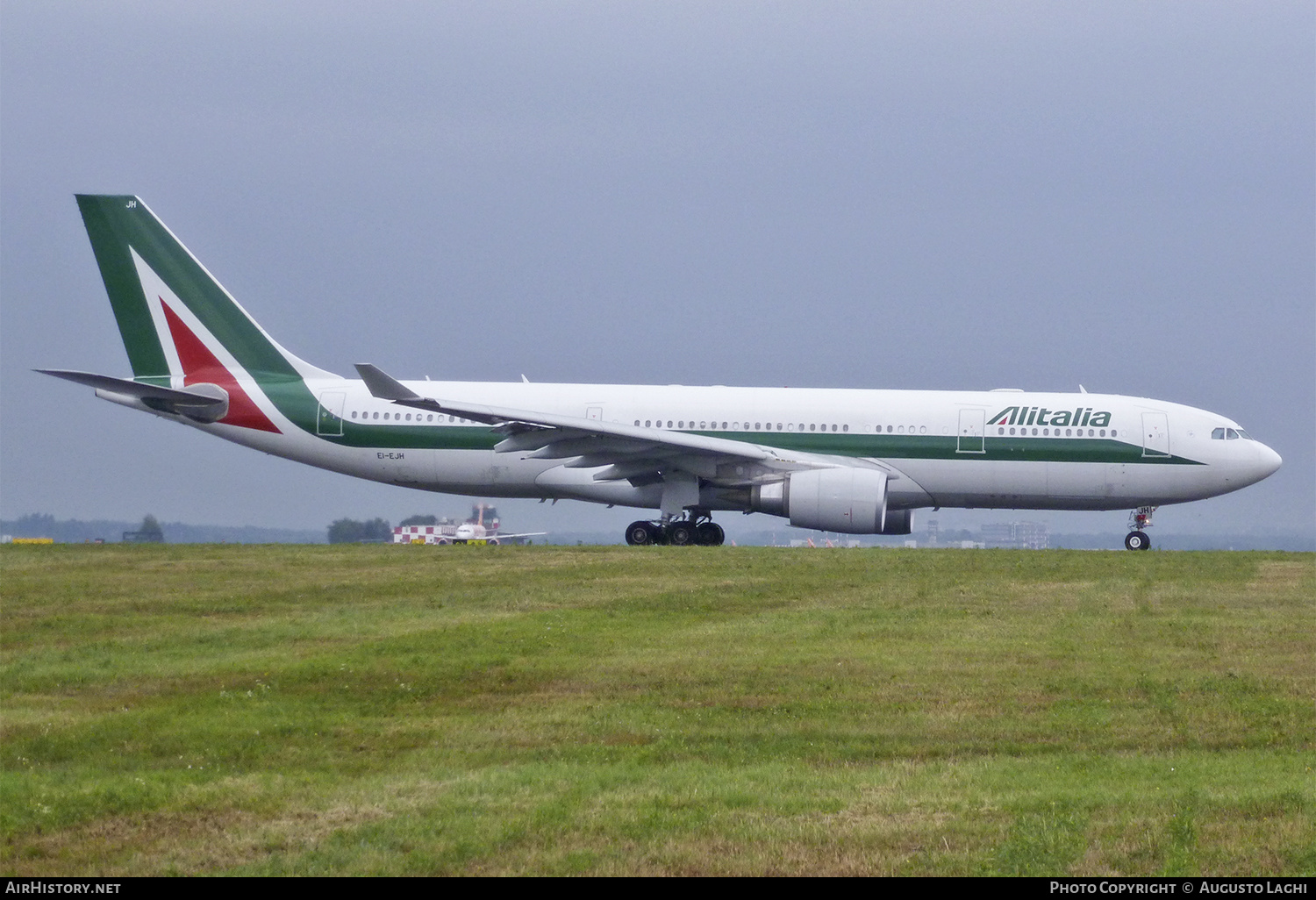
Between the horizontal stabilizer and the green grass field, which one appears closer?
the green grass field

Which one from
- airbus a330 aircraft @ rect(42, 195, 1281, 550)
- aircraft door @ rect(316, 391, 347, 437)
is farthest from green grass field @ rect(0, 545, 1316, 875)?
aircraft door @ rect(316, 391, 347, 437)

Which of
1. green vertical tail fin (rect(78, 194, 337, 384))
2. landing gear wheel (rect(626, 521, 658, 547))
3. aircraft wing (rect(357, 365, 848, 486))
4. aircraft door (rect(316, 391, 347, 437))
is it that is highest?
green vertical tail fin (rect(78, 194, 337, 384))

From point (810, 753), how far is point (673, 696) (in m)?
1.86

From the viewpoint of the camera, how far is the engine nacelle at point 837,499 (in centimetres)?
2867

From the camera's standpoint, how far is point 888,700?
12148 mm

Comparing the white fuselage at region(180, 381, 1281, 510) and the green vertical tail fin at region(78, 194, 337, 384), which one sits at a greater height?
the green vertical tail fin at region(78, 194, 337, 384)

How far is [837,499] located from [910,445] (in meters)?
2.79

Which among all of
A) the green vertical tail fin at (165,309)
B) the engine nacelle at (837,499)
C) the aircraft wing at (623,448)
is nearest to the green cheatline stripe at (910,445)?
the aircraft wing at (623,448)

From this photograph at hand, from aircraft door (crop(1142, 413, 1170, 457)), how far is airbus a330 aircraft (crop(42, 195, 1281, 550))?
0.04 meters

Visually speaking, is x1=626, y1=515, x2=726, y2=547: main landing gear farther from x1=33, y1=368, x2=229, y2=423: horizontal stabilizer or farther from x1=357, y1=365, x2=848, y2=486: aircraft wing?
x1=33, y1=368, x2=229, y2=423: horizontal stabilizer

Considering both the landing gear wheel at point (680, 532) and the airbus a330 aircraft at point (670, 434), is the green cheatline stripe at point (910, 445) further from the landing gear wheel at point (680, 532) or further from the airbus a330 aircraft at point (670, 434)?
the landing gear wheel at point (680, 532)

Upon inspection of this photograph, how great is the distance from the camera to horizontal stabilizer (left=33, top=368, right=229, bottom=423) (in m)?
31.1

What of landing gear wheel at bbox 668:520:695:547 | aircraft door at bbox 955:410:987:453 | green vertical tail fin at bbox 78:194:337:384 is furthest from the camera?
green vertical tail fin at bbox 78:194:337:384

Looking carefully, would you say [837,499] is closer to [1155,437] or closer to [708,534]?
[708,534]
